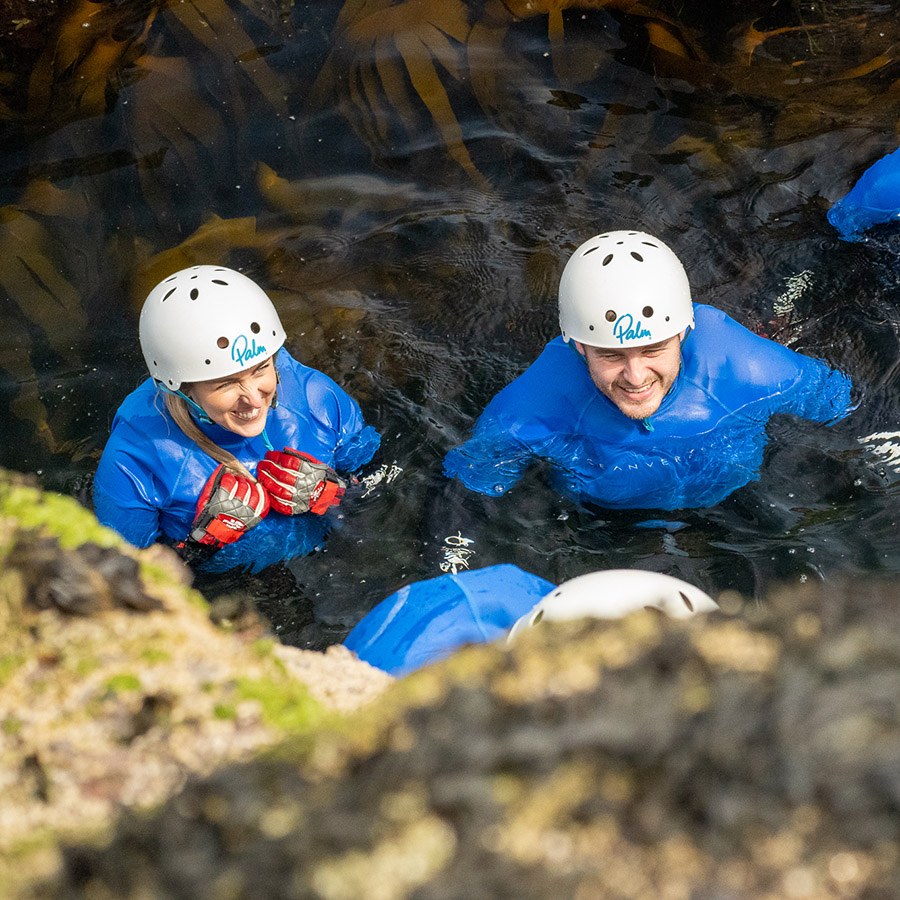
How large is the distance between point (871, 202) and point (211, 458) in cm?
427

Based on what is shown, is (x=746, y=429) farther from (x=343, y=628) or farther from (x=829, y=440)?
(x=343, y=628)

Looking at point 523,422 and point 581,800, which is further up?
point 581,800

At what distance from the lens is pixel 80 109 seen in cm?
759

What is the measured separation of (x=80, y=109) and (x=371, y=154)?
211 centimetres

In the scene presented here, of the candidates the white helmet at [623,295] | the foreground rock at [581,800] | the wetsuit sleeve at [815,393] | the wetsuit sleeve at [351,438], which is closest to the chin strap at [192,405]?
the wetsuit sleeve at [351,438]

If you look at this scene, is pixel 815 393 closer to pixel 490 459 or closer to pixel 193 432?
pixel 490 459

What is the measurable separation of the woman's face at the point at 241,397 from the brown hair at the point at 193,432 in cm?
15

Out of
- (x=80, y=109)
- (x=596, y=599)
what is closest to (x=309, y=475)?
(x=596, y=599)

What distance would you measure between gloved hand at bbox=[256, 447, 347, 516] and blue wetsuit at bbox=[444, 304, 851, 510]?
2.86 ft

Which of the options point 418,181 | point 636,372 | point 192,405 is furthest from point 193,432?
point 418,181

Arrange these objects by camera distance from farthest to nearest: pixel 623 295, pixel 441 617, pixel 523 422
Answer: pixel 523 422
pixel 623 295
pixel 441 617

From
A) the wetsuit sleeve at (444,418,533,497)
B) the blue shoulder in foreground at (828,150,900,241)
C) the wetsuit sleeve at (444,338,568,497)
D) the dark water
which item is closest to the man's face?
the wetsuit sleeve at (444,338,568,497)

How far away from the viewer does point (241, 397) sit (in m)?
5.18

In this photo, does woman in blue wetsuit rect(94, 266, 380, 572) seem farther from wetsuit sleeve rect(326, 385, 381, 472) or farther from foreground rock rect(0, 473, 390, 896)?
foreground rock rect(0, 473, 390, 896)
